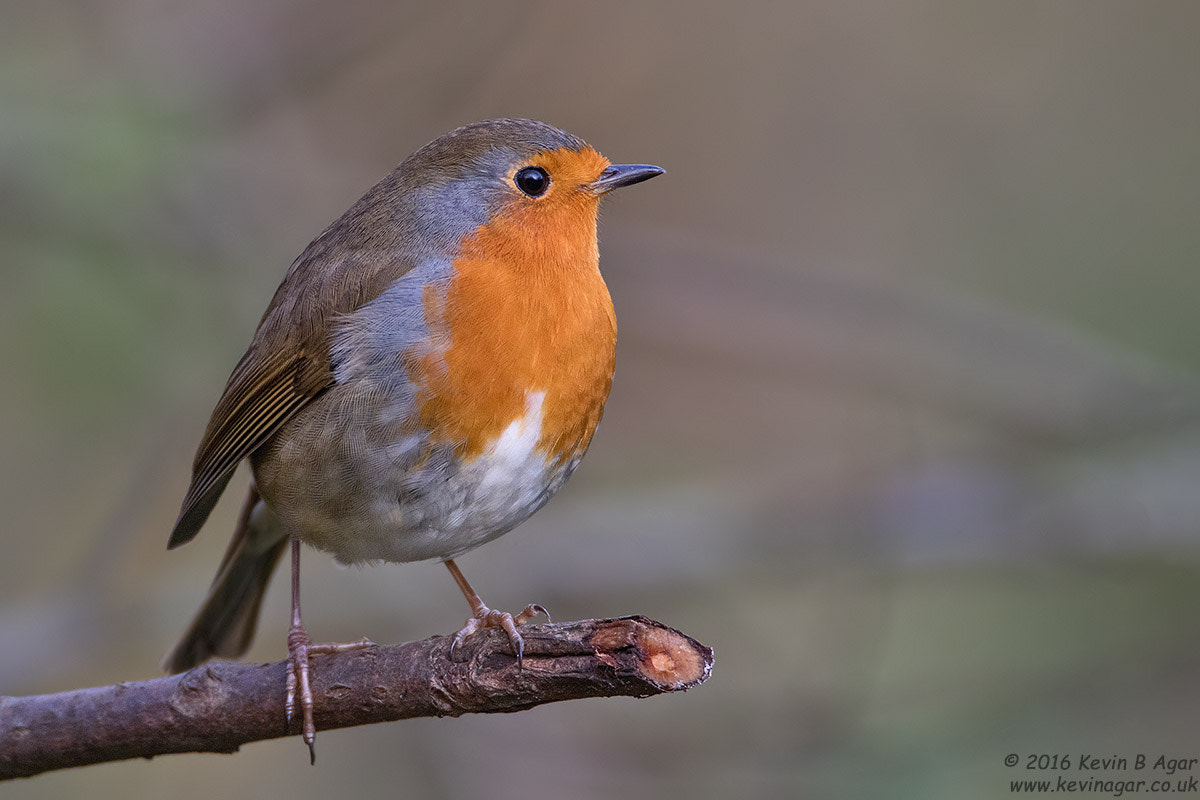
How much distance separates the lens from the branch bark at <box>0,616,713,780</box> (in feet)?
9.05

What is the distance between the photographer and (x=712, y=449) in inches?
268

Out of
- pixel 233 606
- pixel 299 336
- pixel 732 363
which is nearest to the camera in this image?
pixel 299 336

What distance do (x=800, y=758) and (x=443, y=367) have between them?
1.81 meters

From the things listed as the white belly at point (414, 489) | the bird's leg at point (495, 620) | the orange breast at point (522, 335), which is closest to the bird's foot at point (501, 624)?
the bird's leg at point (495, 620)

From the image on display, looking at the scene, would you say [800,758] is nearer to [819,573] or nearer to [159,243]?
[819,573]

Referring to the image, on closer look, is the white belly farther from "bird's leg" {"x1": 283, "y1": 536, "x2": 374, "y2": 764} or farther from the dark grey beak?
the dark grey beak

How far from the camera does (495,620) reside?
322 cm

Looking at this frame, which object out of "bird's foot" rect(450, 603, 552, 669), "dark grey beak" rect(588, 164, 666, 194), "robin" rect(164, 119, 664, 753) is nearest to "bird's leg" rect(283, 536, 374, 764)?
"robin" rect(164, 119, 664, 753)

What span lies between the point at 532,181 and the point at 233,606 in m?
1.68

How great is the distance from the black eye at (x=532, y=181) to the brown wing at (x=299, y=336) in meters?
0.36

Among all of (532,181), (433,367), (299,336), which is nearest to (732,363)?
(532,181)

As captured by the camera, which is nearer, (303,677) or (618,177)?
(303,677)

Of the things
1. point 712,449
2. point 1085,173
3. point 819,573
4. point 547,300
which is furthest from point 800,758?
point 1085,173

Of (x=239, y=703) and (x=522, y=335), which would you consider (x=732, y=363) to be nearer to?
(x=522, y=335)
